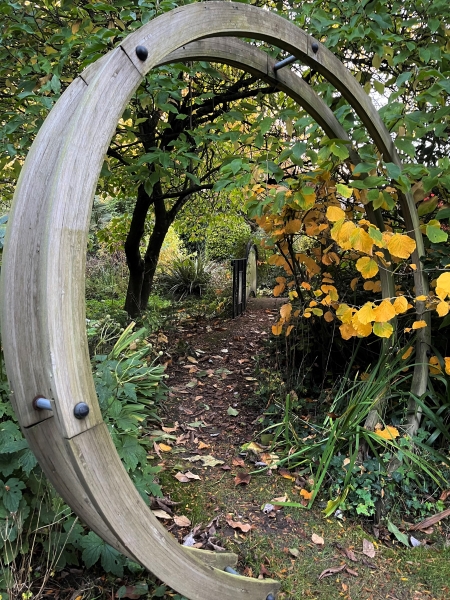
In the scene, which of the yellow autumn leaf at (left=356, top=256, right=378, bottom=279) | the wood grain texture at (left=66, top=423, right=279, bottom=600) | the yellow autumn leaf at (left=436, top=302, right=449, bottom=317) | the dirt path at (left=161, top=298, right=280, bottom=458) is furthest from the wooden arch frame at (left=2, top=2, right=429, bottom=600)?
the dirt path at (left=161, top=298, right=280, bottom=458)

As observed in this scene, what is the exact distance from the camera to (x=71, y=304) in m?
1.11

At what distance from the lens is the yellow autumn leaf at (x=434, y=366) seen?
2.81 m

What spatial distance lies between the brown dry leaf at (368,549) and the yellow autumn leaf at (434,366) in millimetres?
1170

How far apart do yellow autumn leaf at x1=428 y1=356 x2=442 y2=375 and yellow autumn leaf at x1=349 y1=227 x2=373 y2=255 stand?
108 cm

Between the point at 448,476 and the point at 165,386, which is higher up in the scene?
the point at 165,386

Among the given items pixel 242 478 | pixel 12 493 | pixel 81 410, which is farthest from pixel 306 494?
pixel 81 410

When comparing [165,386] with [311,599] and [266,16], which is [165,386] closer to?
[311,599]

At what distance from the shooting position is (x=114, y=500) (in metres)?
1.19

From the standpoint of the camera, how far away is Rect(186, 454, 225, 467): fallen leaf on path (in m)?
2.86

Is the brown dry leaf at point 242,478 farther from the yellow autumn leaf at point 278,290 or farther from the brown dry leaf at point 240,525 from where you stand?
the yellow autumn leaf at point 278,290

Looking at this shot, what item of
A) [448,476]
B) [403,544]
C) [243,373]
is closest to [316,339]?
[243,373]

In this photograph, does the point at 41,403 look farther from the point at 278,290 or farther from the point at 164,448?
the point at 278,290

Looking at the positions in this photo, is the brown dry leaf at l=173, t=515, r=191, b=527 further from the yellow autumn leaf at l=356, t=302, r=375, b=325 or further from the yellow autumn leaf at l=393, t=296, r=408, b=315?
the yellow autumn leaf at l=393, t=296, r=408, b=315

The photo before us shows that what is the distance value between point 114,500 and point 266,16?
6.29ft
